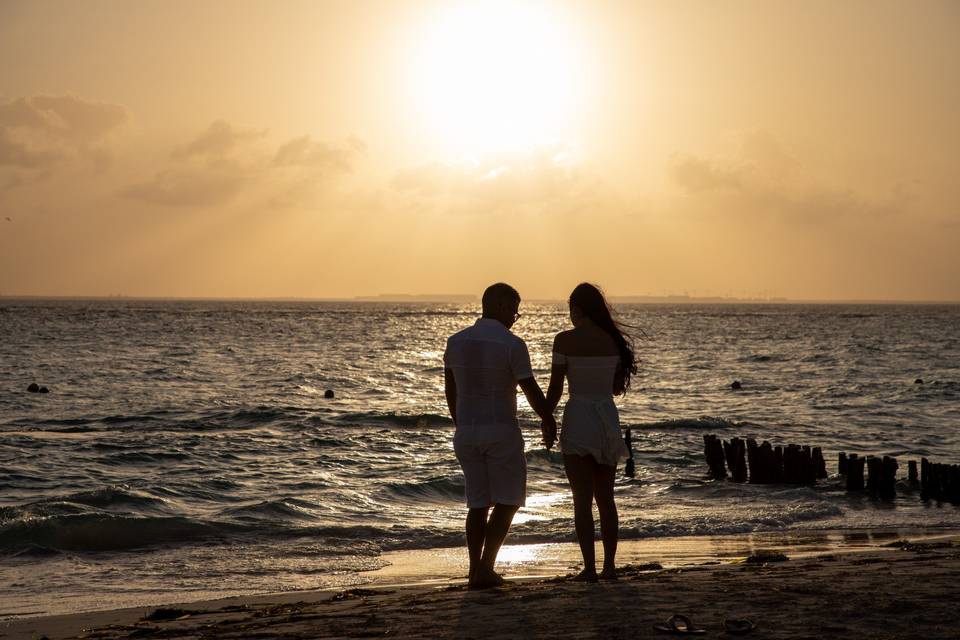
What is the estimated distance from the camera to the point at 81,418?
31109mm

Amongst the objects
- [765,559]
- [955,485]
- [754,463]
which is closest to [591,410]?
[765,559]

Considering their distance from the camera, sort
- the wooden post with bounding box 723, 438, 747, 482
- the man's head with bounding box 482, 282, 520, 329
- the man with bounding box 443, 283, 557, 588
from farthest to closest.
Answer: the wooden post with bounding box 723, 438, 747, 482 < the man's head with bounding box 482, 282, 520, 329 < the man with bounding box 443, 283, 557, 588

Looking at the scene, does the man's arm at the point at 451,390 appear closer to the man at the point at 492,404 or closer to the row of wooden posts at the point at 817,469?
the man at the point at 492,404

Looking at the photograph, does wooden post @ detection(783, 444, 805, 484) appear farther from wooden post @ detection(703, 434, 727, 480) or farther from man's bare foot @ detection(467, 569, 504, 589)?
man's bare foot @ detection(467, 569, 504, 589)

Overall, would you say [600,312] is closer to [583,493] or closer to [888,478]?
[583,493]

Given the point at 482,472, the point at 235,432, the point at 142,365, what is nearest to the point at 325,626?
the point at 482,472

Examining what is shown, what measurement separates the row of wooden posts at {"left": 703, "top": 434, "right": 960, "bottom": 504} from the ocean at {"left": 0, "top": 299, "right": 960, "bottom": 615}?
364 millimetres

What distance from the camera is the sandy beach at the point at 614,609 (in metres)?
6.51

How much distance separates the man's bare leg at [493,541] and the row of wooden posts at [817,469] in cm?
1121

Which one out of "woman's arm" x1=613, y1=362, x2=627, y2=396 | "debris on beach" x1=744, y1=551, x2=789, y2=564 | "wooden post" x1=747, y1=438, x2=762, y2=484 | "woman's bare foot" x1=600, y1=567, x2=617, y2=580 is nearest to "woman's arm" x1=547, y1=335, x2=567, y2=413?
"woman's arm" x1=613, y1=362, x2=627, y2=396

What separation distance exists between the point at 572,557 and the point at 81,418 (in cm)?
2318

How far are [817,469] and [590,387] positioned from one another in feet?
41.6

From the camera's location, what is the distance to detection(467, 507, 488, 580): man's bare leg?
27.3ft

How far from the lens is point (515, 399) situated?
8.20 meters
